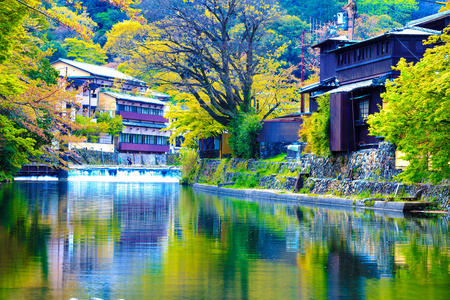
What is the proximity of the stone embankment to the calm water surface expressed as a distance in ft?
24.0

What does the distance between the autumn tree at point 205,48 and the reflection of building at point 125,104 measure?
29.1 meters

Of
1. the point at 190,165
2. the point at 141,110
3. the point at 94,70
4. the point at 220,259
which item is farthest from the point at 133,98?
the point at 220,259

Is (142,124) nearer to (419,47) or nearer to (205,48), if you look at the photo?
(205,48)

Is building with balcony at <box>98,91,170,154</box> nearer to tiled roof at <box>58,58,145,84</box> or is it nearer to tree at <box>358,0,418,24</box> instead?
tiled roof at <box>58,58,145,84</box>

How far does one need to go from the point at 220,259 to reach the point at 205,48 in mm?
39000

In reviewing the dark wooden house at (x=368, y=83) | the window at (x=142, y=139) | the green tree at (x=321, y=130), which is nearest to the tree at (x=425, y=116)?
the dark wooden house at (x=368, y=83)

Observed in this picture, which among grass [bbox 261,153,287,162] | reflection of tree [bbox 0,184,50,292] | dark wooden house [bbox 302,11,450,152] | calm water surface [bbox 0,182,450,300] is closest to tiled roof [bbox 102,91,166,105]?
grass [bbox 261,153,287,162]

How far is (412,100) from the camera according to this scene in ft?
77.8

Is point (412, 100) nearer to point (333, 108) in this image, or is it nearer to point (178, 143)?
point (333, 108)

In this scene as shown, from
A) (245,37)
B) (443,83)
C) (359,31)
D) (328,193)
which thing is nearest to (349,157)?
(328,193)

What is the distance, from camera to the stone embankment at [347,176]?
27.6m

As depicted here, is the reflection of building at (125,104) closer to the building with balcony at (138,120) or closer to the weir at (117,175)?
the building with balcony at (138,120)

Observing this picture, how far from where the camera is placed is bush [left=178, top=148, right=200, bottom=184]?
Answer: 62688 mm

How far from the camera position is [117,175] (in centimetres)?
7369
